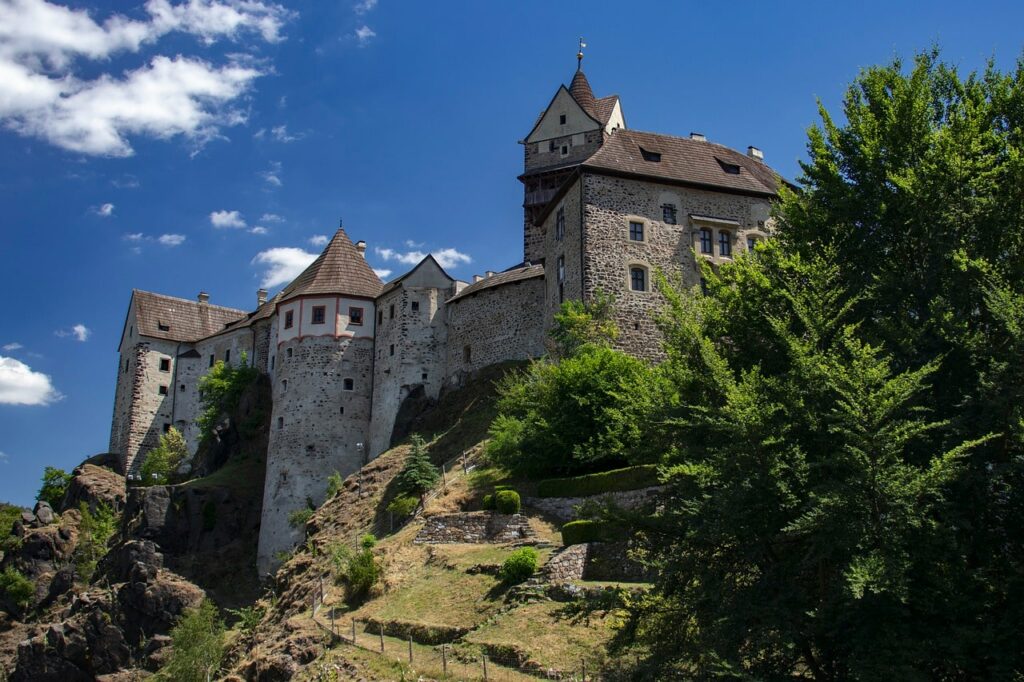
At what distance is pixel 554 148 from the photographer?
59000mm

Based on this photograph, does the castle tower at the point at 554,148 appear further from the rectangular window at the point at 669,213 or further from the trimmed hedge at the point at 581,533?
the trimmed hedge at the point at 581,533

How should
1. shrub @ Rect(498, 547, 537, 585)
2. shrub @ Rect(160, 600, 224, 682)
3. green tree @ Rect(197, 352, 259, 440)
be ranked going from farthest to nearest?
1. green tree @ Rect(197, 352, 259, 440)
2. shrub @ Rect(160, 600, 224, 682)
3. shrub @ Rect(498, 547, 537, 585)

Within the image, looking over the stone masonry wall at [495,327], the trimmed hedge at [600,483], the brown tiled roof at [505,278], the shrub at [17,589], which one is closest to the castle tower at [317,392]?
the stone masonry wall at [495,327]

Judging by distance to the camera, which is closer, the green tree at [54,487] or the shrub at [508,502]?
Result: the shrub at [508,502]

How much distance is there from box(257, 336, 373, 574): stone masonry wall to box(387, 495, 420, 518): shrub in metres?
13.0

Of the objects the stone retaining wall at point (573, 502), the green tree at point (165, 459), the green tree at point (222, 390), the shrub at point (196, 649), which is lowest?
the shrub at point (196, 649)

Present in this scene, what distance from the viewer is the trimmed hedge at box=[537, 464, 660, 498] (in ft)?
104

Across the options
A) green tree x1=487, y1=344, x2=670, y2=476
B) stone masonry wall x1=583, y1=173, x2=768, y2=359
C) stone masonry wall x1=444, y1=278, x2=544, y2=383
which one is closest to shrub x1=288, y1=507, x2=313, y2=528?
stone masonry wall x1=444, y1=278, x2=544, y2=383

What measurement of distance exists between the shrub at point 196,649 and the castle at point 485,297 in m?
8.03

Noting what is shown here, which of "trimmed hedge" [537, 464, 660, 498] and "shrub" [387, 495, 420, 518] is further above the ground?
"trimmed hedge" [537, 464, 660, 498]

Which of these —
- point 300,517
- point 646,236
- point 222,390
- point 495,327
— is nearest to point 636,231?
point 646,236

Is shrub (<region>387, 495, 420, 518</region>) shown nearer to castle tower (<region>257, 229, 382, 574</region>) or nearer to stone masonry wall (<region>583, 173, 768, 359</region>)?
stone masonry wall (<region>583, 173, 768, 359</region>)

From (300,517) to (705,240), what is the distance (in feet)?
77.9

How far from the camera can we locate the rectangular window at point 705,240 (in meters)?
45.1
